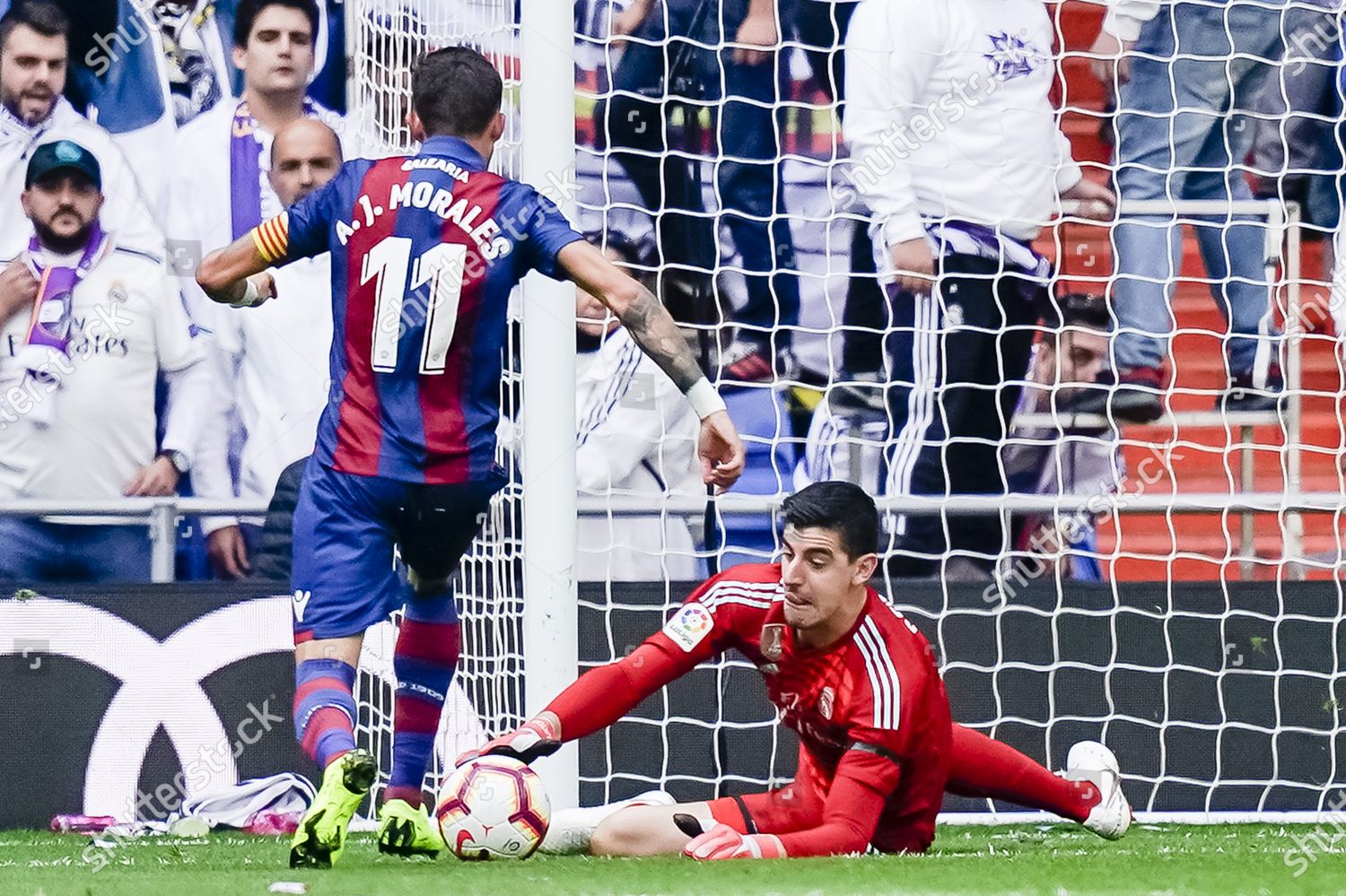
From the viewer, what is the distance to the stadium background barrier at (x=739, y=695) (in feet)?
19.5

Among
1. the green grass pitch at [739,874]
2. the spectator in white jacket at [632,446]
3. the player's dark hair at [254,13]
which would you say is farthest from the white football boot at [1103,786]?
the player's dark hair at [254,13]

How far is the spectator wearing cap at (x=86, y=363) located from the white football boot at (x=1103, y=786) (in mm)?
3893

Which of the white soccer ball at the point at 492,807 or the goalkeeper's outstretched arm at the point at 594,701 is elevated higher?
the goalkeeper's outstretched arm at the point at 594,701

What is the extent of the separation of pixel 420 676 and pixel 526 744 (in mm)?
894

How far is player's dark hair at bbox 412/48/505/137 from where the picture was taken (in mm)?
4277

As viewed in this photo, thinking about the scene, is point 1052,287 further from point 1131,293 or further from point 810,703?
point 810,703

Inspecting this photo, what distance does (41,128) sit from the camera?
289 inches

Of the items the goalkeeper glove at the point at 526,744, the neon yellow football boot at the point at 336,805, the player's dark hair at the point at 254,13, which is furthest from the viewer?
the player's dark hair at the point at 254,13

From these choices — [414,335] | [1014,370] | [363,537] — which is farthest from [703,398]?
[1014,370]

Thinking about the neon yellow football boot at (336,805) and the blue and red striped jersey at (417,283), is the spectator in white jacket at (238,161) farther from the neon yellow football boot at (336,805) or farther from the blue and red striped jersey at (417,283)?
the neon yellow football boot at (336,805)

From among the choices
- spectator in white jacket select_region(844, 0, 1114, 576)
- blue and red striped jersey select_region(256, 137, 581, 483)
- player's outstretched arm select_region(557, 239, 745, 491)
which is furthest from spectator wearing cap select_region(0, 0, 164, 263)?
player's outstretched arm select_region(557, 239, 745, 491)

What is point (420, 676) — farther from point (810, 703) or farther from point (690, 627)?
point (810, 703)

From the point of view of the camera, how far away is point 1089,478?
7508 mm

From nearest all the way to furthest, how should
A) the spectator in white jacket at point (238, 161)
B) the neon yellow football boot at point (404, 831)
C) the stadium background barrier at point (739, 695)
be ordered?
the neon yellow football boot at point (404, 831) < the stadium background barrier at point (739, 695) < the spectator in white jacket at point (238, 161)
